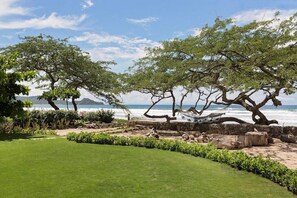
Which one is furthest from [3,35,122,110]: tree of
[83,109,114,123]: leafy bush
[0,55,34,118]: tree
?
[0,55,34,118]: tree

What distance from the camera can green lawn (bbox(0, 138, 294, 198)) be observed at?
20.0 ft

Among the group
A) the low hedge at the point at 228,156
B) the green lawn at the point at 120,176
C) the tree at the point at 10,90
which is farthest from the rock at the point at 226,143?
the tree at the point at 10,90

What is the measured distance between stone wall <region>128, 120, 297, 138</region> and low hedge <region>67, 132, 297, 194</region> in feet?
22.3

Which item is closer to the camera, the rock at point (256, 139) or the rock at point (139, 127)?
the rock at point (256, 139)

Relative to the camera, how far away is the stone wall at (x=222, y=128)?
49.2 ft

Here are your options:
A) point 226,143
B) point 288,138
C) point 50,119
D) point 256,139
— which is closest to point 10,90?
point 50,119

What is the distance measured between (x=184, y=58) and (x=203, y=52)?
9.13ft

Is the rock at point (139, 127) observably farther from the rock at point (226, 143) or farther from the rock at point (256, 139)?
the rock at point (256, 139)

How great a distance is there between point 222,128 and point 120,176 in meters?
10.7

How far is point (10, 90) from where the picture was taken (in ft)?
40.7

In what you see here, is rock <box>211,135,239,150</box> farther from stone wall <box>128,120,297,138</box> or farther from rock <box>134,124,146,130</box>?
rock <box>134,124,146,130</box>

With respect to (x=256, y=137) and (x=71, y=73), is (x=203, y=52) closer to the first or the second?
(x=256, y=137)

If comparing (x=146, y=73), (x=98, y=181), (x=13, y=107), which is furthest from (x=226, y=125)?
(x=98, y=181)

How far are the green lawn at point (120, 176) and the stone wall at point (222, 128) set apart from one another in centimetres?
753
